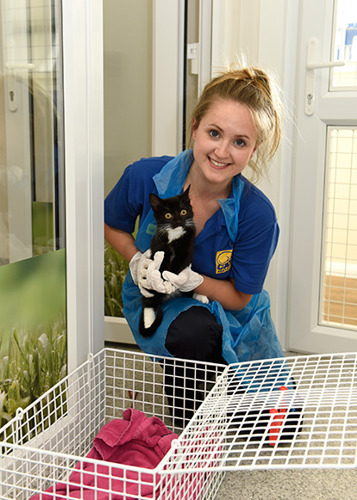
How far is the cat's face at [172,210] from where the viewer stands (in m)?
1.42

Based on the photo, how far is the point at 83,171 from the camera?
1.33 metres

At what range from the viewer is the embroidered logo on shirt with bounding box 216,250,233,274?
5.19ft

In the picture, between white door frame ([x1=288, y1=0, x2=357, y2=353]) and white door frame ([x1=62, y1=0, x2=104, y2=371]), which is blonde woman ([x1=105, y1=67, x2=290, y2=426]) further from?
white door frame ([x1=288, y1=0, x2=357, y2=353])

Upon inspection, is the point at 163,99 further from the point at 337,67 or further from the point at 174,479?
the point at 174,479

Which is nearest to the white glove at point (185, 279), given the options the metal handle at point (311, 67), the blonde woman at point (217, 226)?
the blonde woman at point (217, 226)

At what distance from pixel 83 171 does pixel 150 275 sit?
1.01ft

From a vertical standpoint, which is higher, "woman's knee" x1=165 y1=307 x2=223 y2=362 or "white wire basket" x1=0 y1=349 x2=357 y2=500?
"woman's knee" x1=165 y1=307 x2=223 y2=362

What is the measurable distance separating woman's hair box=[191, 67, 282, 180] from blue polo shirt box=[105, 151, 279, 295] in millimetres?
135

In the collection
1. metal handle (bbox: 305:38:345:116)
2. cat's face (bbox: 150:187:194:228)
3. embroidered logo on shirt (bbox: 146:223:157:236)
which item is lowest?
embroidered logo on shirt (bbox: 146:223:157:236)

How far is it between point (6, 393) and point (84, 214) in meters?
0.44

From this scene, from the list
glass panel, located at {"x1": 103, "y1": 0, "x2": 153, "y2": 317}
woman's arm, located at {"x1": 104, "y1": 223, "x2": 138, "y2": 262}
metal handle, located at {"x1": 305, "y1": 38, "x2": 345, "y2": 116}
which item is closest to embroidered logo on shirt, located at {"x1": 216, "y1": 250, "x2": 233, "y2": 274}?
woman's arm, located at {"x1": 104, "y1": 223, "x2": 138, "y2": 262}

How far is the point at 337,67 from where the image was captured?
2.06 meters

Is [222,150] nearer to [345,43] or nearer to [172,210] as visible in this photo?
[172,210]

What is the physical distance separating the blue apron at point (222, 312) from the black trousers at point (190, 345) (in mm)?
21
